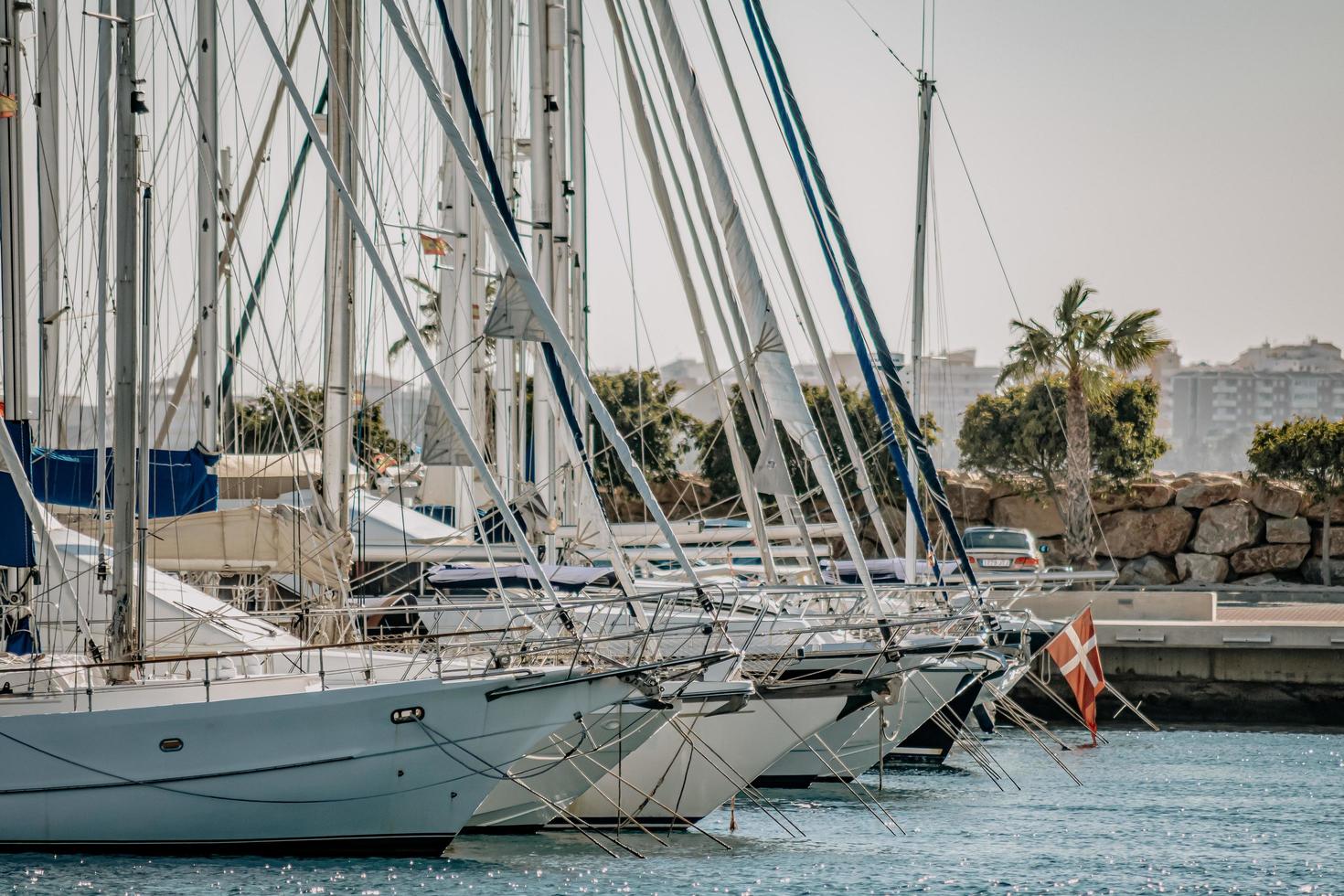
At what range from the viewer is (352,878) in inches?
585

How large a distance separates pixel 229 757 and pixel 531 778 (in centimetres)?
319

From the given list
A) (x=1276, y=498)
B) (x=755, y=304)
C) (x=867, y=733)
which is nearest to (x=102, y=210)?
(x=755, y=304)

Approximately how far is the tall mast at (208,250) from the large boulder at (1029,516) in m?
37.5

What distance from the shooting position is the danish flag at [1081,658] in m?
28.0

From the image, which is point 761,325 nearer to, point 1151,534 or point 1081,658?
point 1081,658

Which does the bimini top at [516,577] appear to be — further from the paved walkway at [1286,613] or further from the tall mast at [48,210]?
the paved walkway at [1286,613]

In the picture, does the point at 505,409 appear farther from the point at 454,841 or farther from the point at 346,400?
the point at 454,841

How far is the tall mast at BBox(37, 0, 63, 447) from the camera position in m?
19.4

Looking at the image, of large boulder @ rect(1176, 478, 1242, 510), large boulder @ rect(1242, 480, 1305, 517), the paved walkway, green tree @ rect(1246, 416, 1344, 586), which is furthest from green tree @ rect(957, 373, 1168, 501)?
the paved walkway

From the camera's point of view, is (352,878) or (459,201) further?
(459,201)

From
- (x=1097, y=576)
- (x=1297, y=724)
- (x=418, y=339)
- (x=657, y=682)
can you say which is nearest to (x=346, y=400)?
(x=418, y=339)

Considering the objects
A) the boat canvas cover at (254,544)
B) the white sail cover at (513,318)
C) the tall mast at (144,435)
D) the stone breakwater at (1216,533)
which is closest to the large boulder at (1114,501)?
the stone breakwater at (1216,533)

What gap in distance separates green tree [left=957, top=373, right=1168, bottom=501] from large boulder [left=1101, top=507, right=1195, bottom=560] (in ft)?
4.32

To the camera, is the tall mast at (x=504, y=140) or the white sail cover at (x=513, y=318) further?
the tall mast at (x=504, y=140)
